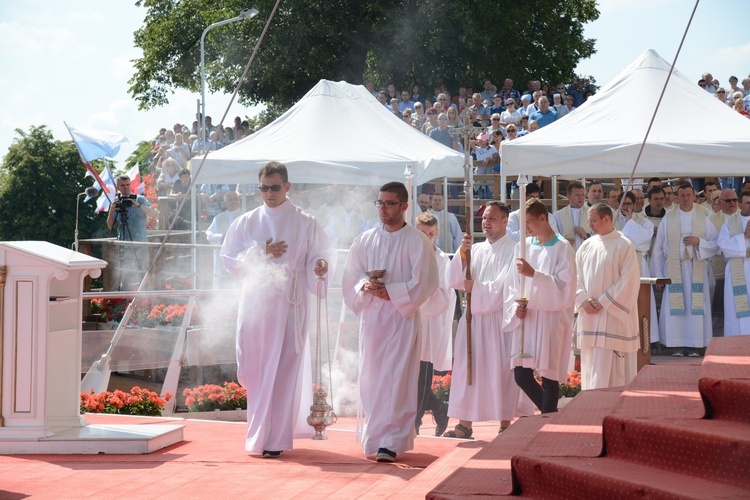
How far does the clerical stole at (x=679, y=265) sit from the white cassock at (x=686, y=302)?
1.1 inches

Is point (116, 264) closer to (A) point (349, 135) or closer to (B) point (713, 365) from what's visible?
(A) point (349, 135)

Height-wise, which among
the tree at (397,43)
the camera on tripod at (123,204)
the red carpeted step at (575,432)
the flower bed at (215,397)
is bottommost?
the flower bed at (215,397)

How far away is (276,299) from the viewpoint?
318 inches

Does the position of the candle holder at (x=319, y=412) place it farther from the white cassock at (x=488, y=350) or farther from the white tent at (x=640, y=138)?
the white tent at (x=640, y=138)

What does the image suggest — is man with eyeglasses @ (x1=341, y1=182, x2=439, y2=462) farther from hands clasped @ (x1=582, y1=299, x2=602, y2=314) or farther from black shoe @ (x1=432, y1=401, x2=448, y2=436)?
hands clasped @ (x1=582, y1=299, x2=602, y2=314)

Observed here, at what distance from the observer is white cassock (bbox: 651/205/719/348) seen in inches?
536

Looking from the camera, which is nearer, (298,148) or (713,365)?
(713,365)

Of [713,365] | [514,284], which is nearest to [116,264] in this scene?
[514,284]

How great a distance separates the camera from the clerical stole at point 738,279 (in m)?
13.4

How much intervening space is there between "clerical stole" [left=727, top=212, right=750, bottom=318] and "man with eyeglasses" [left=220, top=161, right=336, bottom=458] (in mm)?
7008

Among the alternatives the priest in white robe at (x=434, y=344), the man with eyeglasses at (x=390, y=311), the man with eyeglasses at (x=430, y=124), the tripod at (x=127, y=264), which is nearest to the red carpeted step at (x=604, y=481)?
the man with eyeglasses at (x=390, y=311)

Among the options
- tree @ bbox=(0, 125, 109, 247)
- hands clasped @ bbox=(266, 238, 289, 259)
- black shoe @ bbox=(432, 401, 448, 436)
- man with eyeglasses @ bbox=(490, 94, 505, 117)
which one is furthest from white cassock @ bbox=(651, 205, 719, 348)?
tree @ bbox=(0, 125, 109, 247)

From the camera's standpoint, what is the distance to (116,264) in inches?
568

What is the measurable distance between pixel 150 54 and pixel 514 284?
33.8 meters
